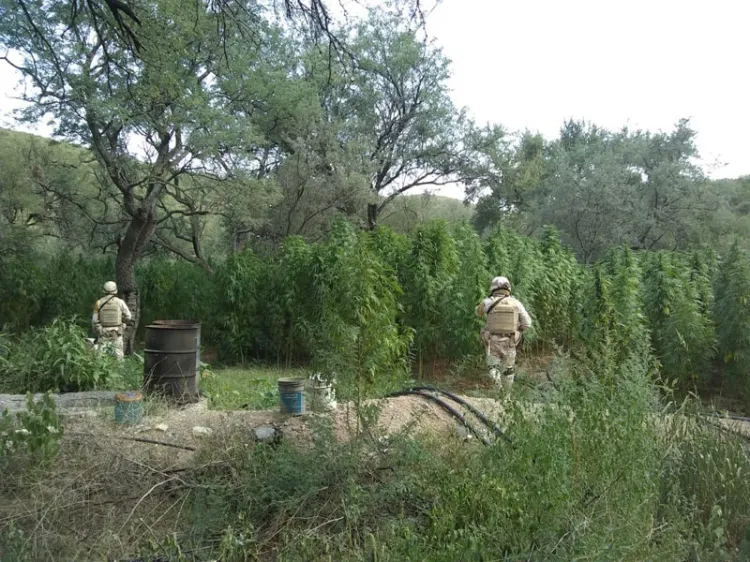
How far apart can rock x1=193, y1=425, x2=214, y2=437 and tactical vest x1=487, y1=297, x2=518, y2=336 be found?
431 centimetres

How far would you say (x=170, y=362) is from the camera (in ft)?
23.9

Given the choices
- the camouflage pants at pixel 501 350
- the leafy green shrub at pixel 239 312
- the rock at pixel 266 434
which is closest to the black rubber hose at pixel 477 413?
the rock at pixel 266 434

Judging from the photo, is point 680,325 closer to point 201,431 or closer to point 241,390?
point 241,390

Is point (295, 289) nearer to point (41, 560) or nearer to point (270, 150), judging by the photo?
point (41, 560)

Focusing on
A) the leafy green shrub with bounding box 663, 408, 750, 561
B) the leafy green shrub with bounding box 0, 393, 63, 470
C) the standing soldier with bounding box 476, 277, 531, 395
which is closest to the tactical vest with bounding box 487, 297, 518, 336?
the standing soldier with bounding box 476, 277, 531, 395

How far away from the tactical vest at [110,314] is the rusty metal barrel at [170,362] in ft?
10.4

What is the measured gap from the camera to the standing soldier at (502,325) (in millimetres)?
8602

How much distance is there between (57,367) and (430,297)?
636cm

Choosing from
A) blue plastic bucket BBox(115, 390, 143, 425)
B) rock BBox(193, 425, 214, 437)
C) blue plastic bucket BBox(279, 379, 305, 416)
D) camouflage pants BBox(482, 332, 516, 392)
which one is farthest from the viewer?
camouflage pants BBox(482, 332, 516, 392)

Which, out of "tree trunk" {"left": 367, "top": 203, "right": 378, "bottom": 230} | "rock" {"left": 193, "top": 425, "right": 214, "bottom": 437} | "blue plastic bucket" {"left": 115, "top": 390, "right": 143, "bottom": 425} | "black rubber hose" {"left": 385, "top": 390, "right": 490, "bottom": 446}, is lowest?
"rock" {"left": 193, "top": 425, "right": 214, "bottom": 437}

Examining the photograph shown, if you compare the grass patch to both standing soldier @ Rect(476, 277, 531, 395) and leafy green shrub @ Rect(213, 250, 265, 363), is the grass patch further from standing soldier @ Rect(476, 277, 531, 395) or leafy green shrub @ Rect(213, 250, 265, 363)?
standing soldier @ Rect(476, 277, 531, 395)

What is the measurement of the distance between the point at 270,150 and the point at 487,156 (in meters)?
10.0

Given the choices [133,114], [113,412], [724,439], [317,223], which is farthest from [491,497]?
[317,223]

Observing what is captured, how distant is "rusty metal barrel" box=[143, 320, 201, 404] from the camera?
23.9ft
